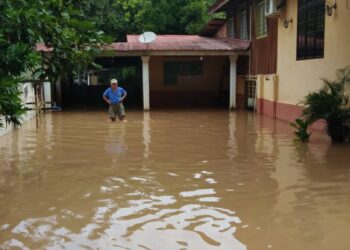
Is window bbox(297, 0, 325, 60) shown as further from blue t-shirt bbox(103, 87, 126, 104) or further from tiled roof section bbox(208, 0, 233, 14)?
tiled roof section bbox(208, 0, 233, 14)

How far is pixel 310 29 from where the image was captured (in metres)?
13.3

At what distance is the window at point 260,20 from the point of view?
18.0m

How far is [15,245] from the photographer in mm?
4676

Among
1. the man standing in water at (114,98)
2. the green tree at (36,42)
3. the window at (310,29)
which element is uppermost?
the window at (310,29)

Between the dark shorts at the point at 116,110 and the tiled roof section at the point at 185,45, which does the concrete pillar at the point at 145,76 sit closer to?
the tiled roof section at the point at 185,45

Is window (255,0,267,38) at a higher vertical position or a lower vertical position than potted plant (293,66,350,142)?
higher

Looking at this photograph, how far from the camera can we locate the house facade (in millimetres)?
11781

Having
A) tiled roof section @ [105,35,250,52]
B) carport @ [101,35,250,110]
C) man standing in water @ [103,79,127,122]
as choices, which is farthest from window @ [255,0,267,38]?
man standing in water @ [103,79,127,122]

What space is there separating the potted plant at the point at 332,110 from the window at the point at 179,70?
13.0 meters

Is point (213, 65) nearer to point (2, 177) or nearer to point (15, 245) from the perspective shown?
point (2, 177)

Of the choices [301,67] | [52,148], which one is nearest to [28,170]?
[52,148]

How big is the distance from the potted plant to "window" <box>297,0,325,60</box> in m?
2.16

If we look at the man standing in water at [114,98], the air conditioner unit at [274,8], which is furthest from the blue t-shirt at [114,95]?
the air conditioner unit at [274,8]

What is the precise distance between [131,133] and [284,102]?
222 inches
